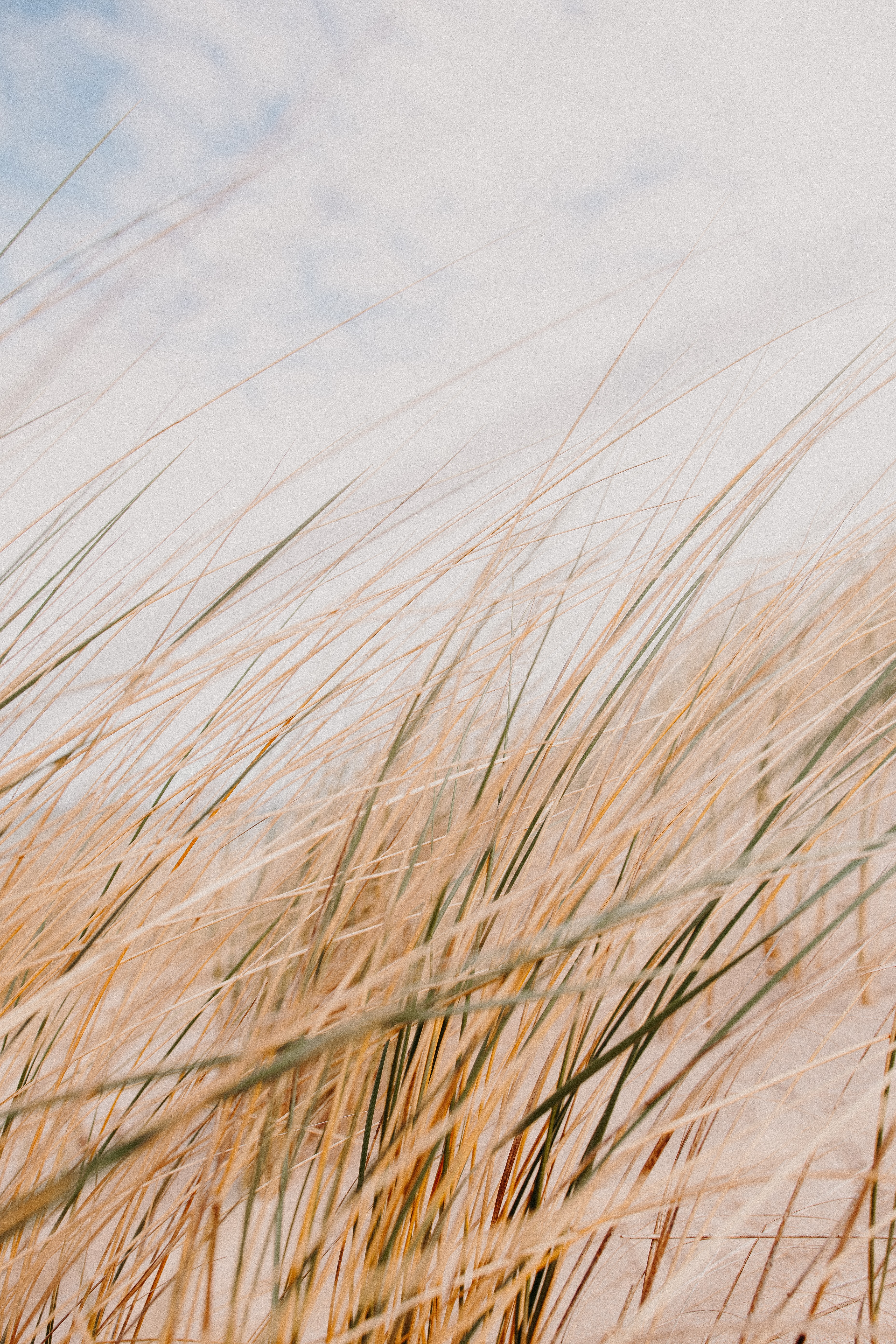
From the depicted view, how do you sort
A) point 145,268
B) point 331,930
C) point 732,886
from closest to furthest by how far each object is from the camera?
1. point 145,268
2. point 732,886
3. point 331,930

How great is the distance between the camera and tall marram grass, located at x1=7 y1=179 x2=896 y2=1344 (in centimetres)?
61

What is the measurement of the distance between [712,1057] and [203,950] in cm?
87

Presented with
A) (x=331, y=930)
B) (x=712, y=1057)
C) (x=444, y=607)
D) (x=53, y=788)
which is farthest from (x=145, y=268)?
(x=712, y=1057)

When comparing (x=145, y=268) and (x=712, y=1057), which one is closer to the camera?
(x=145, y=268)

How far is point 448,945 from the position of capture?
2.66ft

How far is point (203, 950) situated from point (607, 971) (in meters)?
0.51

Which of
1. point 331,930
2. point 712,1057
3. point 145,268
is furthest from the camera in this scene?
point 712,1057

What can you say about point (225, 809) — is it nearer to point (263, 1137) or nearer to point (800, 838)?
point (263, 1137)

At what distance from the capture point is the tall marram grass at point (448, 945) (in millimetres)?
614

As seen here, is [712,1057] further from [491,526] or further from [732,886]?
[491,526]

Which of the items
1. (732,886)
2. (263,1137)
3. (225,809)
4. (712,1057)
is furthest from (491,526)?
→ (712,1057)

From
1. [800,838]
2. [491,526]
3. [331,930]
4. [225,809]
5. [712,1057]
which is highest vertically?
[491,526]

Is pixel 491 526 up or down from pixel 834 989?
up

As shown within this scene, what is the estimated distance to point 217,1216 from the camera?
589 mm
